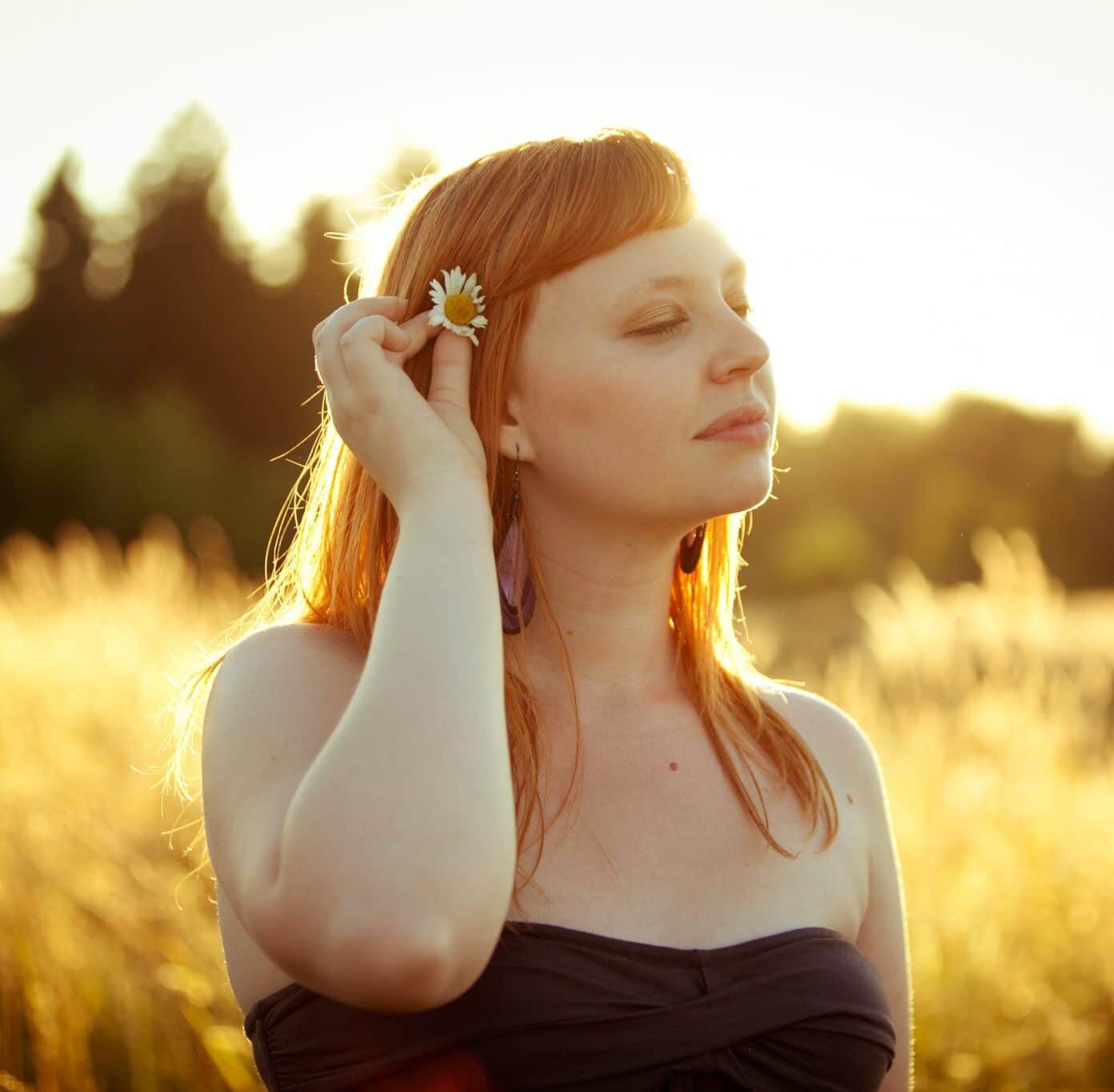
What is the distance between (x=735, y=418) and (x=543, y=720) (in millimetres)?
628

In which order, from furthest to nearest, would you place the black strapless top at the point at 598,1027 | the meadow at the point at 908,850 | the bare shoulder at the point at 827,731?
1. the meadow at the point at 908,850
2. the bare shoulder at the point at 827,731
3. the black strapless top at the point at 598,1027

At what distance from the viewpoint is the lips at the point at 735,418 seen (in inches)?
79.3

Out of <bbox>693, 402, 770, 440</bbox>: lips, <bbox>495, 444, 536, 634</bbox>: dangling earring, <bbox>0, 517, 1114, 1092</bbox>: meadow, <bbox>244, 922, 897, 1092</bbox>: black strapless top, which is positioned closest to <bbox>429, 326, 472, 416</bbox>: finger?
<bbox>495, 444, 536, 634</bbox>: dangling earring

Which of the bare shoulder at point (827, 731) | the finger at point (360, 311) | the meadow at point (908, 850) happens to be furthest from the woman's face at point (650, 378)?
the meadow at point (908, 850)

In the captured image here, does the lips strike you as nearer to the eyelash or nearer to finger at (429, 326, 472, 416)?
the eyelash

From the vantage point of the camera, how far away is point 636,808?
205 centimetres

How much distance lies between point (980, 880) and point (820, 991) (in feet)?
8.19

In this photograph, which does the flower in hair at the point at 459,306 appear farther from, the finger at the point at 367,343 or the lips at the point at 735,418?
the lips at the point at 735,418

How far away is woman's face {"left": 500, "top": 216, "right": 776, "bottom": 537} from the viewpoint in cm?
200

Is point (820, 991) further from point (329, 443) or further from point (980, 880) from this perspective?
point (980, 880)

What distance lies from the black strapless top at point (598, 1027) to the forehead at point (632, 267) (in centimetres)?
104

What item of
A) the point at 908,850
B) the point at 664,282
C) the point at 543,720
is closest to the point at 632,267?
the point at 664,282

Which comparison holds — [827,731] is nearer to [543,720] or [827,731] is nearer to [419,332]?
[543,720]

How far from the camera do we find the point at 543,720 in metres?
2.12
